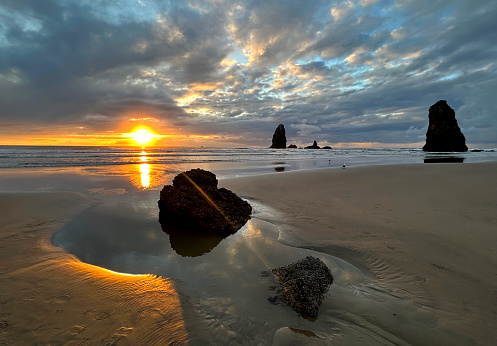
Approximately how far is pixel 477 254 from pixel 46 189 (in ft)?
Answer: 47.4

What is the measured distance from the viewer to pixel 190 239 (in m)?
5.11

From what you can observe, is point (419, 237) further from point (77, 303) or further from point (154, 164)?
point (154, 164)

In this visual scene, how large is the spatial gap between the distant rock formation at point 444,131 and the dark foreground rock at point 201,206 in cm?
7919

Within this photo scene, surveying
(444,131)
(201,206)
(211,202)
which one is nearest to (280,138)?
(444,131)

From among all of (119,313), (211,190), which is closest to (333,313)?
(119,313)

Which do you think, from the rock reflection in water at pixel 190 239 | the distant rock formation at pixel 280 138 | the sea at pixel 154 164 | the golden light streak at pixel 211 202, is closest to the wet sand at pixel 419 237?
the golden light streak at pixel 211 202

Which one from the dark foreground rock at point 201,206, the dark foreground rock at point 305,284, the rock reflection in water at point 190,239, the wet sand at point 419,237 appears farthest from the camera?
the dark foreground rock at point 201,206

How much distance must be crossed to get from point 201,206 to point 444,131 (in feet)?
266

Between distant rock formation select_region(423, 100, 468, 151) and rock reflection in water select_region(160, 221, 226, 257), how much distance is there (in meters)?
80.7

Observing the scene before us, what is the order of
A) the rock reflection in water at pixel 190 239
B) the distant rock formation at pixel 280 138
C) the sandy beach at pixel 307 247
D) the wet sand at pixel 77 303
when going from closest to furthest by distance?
the wet sand at pixel 77 303 → the sandy beach at pixel 307 247 → the rock reflection in water at pixel 190 239 → the distant rock formation at pixel 280 138

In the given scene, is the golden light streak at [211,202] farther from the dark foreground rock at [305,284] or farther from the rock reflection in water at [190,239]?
the dark foreground rock at [305,284]

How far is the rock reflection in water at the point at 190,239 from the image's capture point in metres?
4.50

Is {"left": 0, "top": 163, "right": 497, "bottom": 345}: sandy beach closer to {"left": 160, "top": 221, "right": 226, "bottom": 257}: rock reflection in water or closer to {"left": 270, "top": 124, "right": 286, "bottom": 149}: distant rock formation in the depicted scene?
{"left": 160, "top": 221, "right": 226, "bottom": 257}: rock reflection in water

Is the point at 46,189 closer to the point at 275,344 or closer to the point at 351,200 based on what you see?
the point at 275,344
